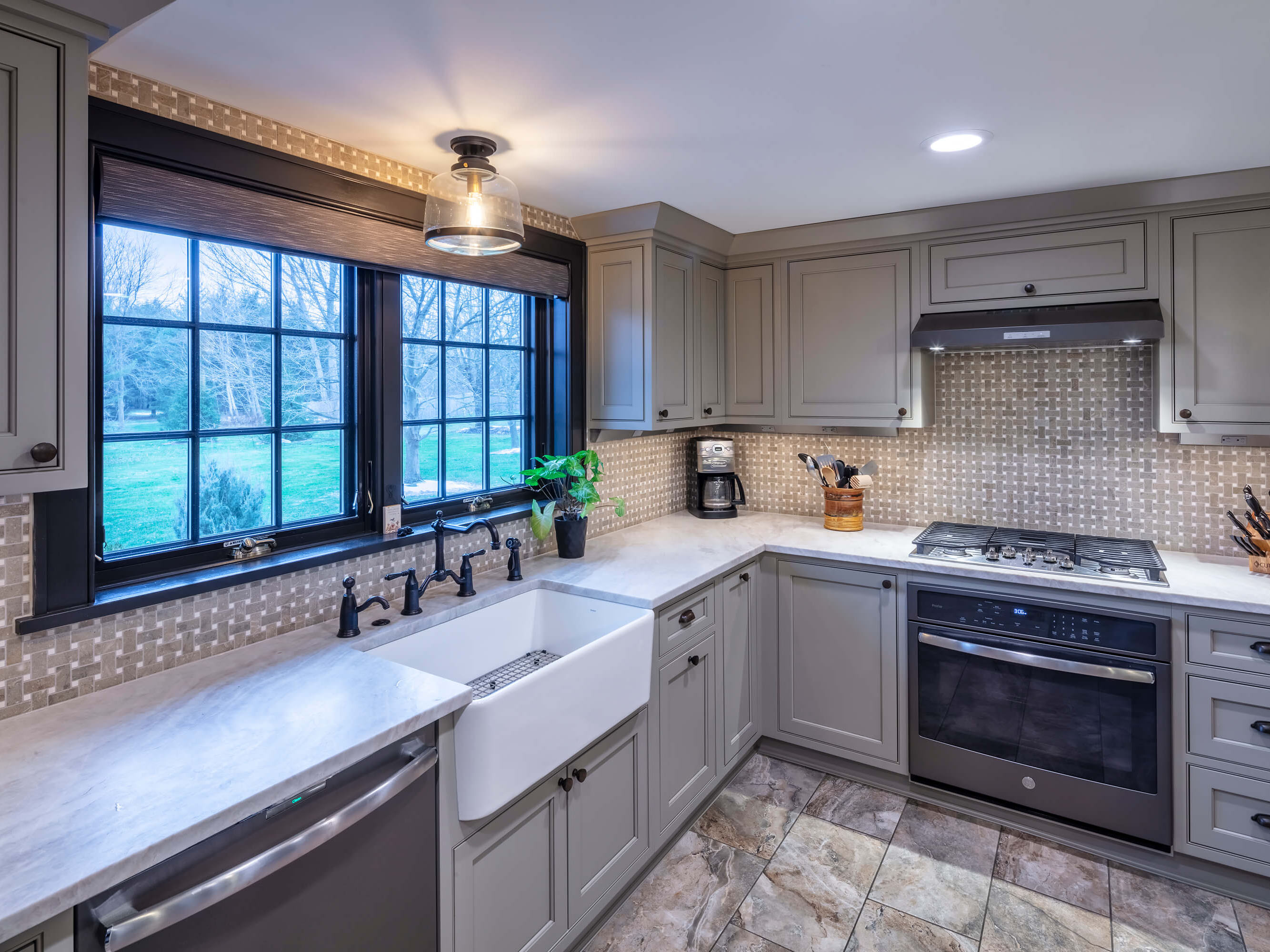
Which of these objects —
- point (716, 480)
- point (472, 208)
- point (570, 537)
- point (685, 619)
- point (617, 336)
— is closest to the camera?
point (472, 208)

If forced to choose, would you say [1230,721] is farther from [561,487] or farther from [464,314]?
[464,314]

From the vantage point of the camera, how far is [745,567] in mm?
2801

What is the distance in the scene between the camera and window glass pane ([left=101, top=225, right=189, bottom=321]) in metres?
1.64

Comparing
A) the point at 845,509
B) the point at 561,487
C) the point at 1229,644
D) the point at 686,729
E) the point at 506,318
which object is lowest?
the point at 686,729

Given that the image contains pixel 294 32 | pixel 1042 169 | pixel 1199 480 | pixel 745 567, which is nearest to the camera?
pixel 294 32

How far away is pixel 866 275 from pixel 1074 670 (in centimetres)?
170

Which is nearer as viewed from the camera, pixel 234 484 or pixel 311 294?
pixel 234 484

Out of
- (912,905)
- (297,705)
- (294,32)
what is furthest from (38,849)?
(912,905)

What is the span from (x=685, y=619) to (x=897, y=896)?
41.5 inches

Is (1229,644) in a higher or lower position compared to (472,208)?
lower

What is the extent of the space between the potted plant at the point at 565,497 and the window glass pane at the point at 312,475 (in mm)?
627

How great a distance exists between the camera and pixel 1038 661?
2.37 meters

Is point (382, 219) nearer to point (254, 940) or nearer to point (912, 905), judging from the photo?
point (254, 940)

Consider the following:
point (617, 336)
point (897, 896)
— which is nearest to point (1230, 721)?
point (897, 896)
